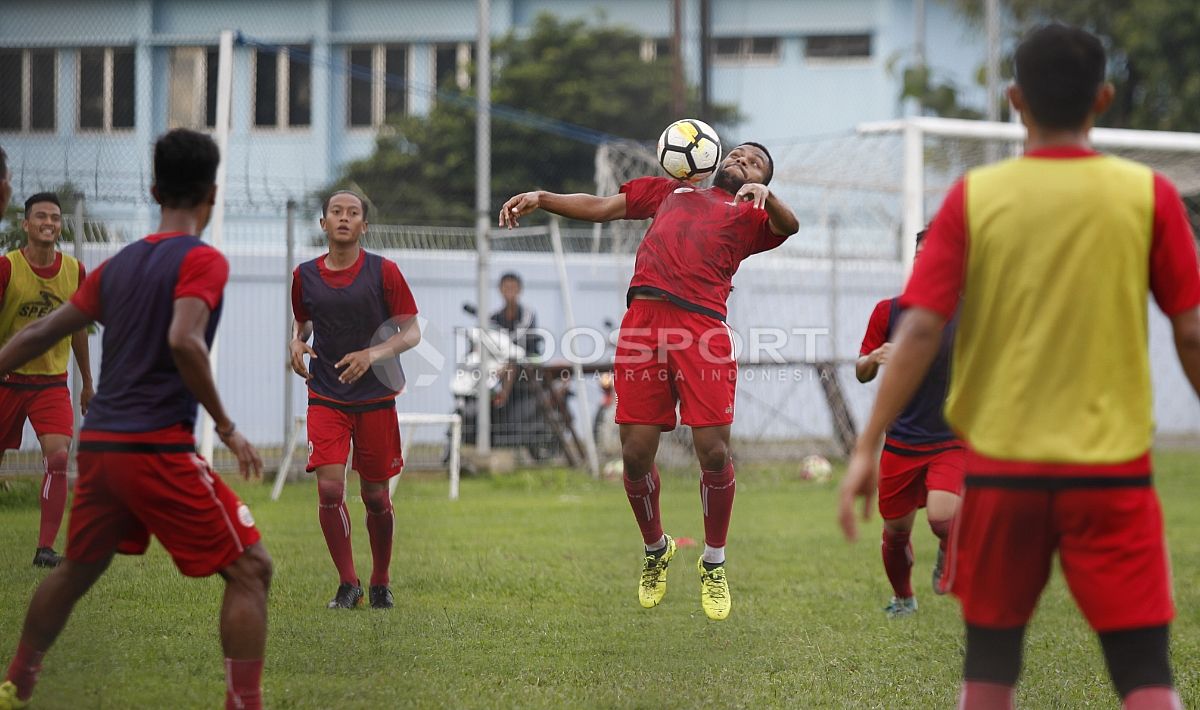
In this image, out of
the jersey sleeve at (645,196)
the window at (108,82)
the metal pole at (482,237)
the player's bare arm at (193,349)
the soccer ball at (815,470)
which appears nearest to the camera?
the player's bare arm at (193,349)

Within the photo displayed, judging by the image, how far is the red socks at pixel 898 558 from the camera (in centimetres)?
756

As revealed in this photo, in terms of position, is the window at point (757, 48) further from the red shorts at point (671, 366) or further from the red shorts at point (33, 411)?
the red shorts at point (671, 366)

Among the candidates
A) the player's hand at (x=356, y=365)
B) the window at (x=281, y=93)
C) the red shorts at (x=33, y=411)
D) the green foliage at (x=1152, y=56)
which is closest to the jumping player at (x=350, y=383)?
the player's hand at (x=356, y=365)

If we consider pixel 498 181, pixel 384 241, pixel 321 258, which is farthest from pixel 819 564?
pixel 498 181

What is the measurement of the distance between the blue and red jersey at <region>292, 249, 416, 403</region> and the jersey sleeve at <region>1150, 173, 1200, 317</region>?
488 centimetres

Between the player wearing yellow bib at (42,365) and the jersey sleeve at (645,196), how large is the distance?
373 cm

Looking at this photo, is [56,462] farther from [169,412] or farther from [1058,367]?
[1058,367]

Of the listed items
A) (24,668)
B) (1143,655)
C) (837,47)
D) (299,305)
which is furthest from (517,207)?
(837,47)

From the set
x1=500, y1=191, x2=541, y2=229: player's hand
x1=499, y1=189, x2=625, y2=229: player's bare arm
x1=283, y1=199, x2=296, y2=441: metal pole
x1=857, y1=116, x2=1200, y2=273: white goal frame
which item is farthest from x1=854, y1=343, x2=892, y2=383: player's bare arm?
x1=283, y1=199, x2=296, y2=441: metal pole

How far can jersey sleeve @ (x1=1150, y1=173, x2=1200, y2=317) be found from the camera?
345 centimetres

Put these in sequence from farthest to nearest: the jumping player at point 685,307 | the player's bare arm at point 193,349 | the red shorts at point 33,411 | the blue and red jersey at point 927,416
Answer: the red shorts at point 33,411 < the blue and red jersey at point 927,416 < the jumping player at point 685,307 < the player's bare arm at point 193,349

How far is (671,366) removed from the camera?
6.94 metres

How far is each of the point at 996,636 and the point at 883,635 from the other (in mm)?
3642

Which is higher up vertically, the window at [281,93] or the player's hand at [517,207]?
the window at [281,93]
